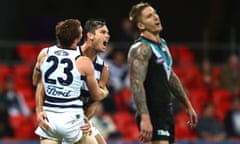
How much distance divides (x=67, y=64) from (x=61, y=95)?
0.33m

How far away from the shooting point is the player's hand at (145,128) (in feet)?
31.9

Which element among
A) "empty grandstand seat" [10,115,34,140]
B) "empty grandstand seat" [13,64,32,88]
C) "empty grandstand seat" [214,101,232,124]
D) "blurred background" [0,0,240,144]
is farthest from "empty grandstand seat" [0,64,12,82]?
"empty grandstand seat" [214,101,232,124]

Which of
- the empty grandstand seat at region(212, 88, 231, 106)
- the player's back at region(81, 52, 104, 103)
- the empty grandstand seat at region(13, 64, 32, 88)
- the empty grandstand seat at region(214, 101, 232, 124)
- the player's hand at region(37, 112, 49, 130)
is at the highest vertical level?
the player's back at region(81, 52, 104, 103)

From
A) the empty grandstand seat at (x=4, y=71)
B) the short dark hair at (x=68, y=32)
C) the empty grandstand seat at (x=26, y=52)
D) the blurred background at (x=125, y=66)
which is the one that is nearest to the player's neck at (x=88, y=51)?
the short dark hair at (x=68, y=32)

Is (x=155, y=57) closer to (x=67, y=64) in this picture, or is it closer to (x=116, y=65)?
(x=67, y=64)

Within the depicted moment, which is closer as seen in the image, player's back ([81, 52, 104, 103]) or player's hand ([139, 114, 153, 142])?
player's hand ([139, 114, 153, 142])

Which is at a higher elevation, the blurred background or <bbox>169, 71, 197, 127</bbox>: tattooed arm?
<bbox>169, 71, 197, 127</bbox>: tattooed arm

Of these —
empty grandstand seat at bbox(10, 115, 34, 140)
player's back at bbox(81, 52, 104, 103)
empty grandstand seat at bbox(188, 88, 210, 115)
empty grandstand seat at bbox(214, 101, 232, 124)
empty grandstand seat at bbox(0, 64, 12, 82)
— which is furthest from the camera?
empty grandstand seat at bbox(188, 88, 210, 115)

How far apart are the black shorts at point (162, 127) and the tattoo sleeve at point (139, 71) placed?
0.31m

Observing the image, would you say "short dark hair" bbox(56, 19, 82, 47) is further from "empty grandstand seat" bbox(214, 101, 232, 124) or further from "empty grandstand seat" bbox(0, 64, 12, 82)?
"empty grandstand seat" bbox(214, 101, 232, 124)

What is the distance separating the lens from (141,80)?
32.7 ft

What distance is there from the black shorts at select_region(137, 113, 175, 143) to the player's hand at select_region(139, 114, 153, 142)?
0.31 m

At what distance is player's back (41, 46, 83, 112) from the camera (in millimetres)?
9750

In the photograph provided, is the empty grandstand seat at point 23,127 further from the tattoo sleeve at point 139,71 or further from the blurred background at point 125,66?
the tattoo sleeve at point 139,71
